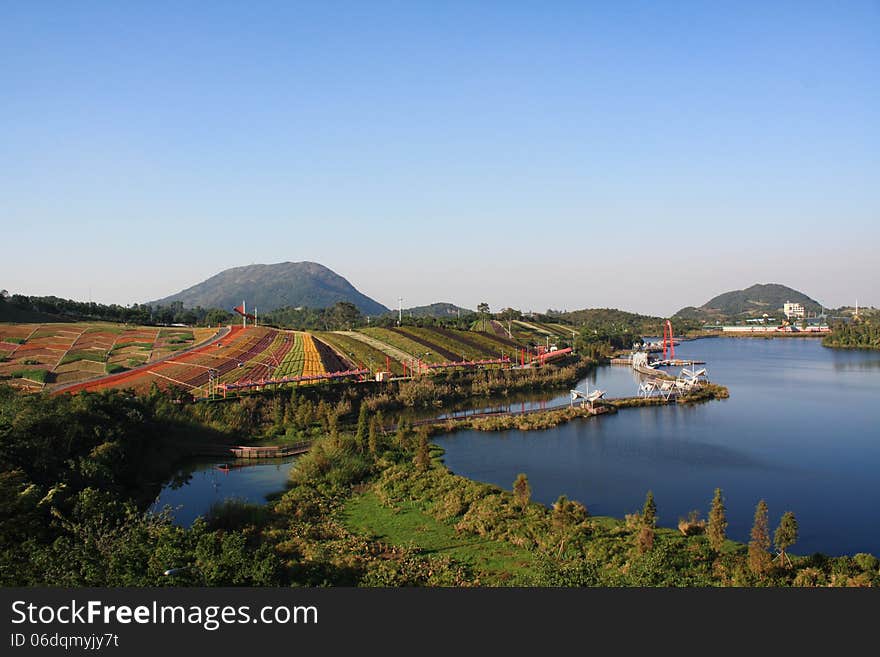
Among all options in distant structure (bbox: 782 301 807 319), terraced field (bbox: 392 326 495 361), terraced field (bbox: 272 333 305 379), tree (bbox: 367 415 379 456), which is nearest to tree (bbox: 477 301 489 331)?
terraced field (bbox: 392 326 495 361)

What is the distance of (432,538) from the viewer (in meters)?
15.7

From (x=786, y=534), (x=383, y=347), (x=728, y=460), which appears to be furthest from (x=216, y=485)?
(x=383, y=347)

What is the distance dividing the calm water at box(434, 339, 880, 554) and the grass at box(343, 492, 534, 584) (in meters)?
4.63

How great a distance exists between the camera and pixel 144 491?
68.8 ft

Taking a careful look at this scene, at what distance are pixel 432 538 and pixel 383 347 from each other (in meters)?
39.5

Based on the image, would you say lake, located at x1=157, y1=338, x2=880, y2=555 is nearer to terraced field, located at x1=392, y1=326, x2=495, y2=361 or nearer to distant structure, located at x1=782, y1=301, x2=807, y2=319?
terraced field, located at x1=392, y1=326, x2=495, y2=361

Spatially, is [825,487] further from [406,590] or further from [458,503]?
[406,590]

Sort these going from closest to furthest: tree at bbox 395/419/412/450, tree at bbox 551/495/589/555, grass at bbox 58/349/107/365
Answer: tree at bbox 551/495/589/555, tree at bbox 395/419/412/450, grass at bbox 58/349/107/365

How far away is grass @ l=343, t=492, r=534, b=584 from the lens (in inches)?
543

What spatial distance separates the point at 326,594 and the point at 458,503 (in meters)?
12.8

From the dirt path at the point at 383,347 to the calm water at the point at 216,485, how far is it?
26.2m

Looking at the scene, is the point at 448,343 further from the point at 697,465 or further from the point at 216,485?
the point at 216,485

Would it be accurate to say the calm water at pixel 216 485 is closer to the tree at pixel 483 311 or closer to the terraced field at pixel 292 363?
the terraced field at pixel 292 363

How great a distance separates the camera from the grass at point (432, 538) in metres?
13.8
